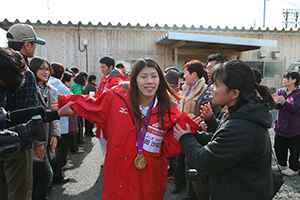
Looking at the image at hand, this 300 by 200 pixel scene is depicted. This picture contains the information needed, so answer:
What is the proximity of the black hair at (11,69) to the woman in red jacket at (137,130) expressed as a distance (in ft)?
1.50

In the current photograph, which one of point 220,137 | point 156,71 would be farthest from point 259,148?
point 156,71

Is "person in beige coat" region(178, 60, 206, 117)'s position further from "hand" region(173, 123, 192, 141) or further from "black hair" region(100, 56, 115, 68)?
"black hair" region(100, 56, 115, 68)

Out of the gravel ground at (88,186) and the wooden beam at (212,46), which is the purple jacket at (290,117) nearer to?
the gravel ground at (88,186)

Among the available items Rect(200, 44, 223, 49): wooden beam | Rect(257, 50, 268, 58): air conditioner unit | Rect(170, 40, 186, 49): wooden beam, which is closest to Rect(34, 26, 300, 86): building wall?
Rect(170, 40, 186, 49): wooden beam

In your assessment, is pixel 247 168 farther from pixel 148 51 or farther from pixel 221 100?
pixel 148 51

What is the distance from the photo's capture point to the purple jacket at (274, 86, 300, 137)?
4219 millimetres

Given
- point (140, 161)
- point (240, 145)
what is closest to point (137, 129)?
point (140, 161)

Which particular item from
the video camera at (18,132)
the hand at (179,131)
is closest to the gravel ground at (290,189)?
the hand at (179,131)

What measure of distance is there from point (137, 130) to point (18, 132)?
3.18 feet

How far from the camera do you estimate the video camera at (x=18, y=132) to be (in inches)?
57.9

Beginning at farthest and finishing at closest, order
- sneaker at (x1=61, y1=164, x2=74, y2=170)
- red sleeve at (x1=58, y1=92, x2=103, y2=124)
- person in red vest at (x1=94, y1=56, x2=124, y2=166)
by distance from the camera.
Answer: sneaker at (x1=61, y1=164, x2=74, y2=170)
person in red vest at (x1=94, y1=56, x2=124, y2=166)
red sleeve at (x1=58, y1=92, x2=103, y2=124)

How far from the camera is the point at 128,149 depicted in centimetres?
189

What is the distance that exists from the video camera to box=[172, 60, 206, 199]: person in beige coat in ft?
7.71

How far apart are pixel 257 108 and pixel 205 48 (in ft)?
37.3
